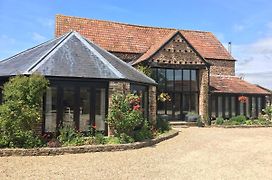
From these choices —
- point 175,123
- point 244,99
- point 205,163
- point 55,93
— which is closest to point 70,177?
point 205,163

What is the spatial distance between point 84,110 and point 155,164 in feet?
18.8

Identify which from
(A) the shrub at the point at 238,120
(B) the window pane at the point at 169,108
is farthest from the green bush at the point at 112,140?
(A) the shrub at the point at 238,120

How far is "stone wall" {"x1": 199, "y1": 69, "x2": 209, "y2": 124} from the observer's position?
2638 centimetres

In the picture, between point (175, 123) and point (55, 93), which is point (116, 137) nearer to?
point (55, 93)

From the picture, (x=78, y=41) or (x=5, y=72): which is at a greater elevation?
(x=78, y=41)

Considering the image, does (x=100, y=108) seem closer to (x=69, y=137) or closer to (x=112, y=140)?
(x=112, y=140)

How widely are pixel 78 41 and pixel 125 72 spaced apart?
314 centimetres

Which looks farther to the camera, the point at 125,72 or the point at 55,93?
the point at 125,72

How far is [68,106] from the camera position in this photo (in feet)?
49.9

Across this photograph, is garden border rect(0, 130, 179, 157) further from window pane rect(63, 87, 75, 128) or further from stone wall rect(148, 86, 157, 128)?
stone wall rect(148, 86, 157, 128)

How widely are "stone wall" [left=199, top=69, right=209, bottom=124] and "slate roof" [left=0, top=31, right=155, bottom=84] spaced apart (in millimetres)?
8993

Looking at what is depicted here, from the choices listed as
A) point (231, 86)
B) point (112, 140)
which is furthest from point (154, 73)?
point (112, 140)

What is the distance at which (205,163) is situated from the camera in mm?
11234

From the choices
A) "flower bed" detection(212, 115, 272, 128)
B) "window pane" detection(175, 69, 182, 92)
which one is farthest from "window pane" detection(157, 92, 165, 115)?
"flower bed" detection(212, 115, 272, 128)
